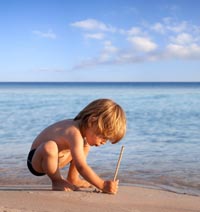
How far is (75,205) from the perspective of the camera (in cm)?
296

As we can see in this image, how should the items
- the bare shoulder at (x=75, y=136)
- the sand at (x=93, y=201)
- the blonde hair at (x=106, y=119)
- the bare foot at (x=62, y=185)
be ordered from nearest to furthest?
the sand at (x=93, y=201) < the blonde hair at (x=106, y=119) < the bare shoulder at (x=75, y=136) < the bare foot at (x=62, y=185)

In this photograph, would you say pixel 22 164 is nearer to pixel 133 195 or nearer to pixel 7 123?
pixel 133 195

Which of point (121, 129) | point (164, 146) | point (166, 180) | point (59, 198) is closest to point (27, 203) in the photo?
point (59, 198)

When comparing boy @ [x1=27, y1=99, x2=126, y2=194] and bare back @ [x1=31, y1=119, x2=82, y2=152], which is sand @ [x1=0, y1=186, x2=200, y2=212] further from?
bare back @ [x1=31, y1=119, x2=82, y2=152]

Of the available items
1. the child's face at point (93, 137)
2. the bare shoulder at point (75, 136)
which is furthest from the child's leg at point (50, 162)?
the child's face at point (93, 137)

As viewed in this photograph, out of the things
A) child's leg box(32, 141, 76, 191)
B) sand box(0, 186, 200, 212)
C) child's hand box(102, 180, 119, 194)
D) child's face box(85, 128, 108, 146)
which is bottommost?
sand box(0, 186, 200, 212)

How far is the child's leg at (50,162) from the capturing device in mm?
3373

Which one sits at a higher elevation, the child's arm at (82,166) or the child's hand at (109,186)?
the child's arm at (82,166)

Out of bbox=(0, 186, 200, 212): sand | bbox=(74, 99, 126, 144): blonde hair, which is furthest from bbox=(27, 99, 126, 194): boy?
bbox=(0, 186, 200, 212): sand

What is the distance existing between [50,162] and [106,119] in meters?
0.60

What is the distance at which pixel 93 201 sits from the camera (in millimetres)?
3154

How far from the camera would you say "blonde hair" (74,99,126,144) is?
3256 millimetres

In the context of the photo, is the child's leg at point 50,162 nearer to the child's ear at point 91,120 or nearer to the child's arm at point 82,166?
the child's arm at point 82,166

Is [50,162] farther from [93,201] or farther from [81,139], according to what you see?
[93,201]
